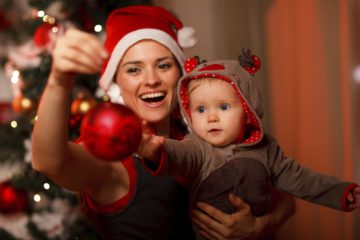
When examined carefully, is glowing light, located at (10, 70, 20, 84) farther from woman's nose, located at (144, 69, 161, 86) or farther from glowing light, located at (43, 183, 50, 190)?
woman's nose, located at (144, 69, 161, 86)

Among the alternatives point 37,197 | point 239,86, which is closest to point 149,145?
point 239,86

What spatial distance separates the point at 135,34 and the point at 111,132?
2.56 feet

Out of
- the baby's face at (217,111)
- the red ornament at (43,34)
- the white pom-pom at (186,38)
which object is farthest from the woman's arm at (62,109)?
the red ornament at (43,34)

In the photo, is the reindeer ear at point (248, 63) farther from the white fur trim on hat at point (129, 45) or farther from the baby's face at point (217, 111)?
the white fur trim on hat at point (129, 45)

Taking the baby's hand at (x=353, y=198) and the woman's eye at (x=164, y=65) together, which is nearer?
the baby's hand at (x=353, y=198)

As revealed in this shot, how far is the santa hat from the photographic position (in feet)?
5.42

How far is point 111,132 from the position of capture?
3.02 ft

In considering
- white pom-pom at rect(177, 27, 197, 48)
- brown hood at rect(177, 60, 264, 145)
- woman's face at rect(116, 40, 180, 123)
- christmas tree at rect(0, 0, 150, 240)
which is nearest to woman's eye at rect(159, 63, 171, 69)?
woman's face at rect(116, 40, 180, 123)

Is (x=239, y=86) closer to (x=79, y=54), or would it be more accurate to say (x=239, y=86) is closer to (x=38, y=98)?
(x=79, y=54)

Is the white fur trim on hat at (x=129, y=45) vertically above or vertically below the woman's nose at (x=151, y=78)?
above

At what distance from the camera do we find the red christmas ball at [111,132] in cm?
93

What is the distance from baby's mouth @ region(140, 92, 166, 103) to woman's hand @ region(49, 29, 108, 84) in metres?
0.66

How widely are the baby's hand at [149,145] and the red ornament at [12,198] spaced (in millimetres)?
1114

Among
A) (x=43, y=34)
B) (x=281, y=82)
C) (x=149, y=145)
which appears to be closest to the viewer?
(x=149, y=145)
